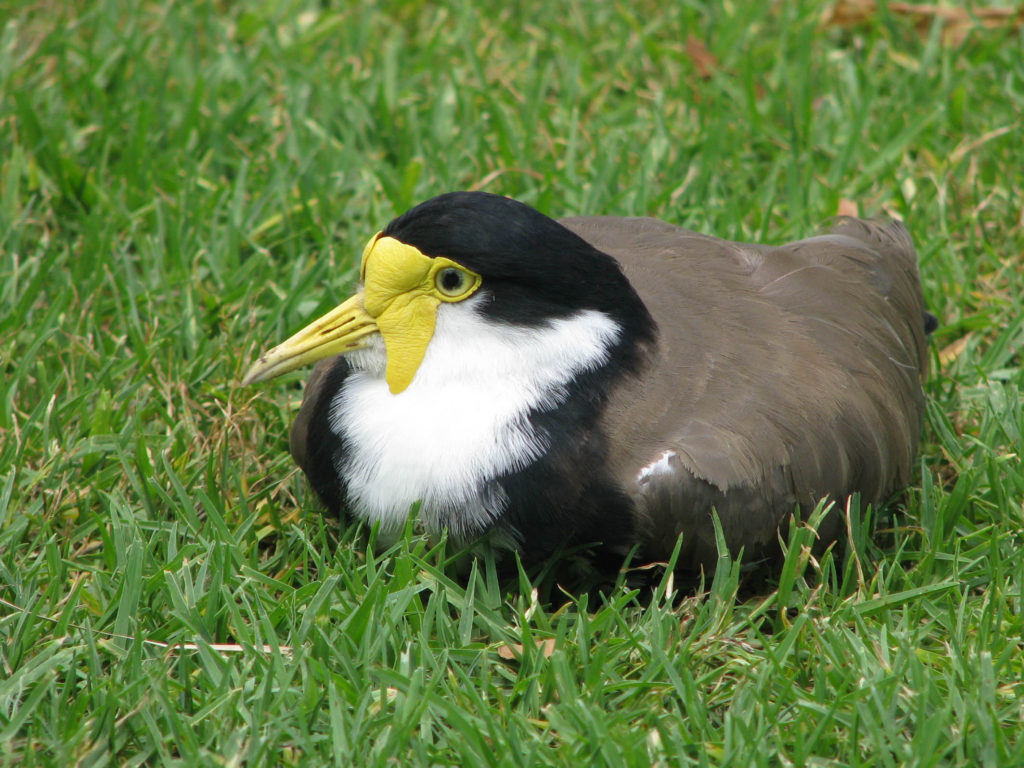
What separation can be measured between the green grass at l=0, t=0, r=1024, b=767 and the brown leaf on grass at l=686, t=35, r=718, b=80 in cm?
4

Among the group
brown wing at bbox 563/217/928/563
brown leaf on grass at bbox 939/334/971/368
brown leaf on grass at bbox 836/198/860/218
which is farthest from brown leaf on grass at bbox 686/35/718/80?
brown wing at bbox 563/217/928/563

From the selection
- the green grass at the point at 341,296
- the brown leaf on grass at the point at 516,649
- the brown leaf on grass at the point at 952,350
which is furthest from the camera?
the brown leaf on grass at the point at 952,350

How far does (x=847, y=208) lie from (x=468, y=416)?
101 inches

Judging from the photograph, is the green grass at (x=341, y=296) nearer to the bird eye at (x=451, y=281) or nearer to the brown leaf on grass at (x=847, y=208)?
the brown leaf on grass at (x=847, y=208)

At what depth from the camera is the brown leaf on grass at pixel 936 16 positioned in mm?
6461

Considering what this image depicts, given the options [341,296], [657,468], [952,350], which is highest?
[341,296]

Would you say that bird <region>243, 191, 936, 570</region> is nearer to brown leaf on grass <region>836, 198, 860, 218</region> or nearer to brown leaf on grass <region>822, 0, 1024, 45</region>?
brown leaf on grass <region>836, 198, 860, 218</region>

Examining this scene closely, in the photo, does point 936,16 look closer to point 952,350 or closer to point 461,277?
point 952,350

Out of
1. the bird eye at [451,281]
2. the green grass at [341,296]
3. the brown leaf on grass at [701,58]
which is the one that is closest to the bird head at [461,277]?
the bird eye at [451,281]

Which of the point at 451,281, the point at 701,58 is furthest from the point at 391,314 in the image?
the point at 701,58

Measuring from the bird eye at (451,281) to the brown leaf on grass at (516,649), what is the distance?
3.12 ft

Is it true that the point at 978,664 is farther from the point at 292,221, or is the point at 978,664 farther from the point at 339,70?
the point at 339,70

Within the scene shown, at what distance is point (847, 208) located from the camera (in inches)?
214

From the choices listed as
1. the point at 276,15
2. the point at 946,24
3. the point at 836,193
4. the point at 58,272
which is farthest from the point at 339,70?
the point at 946,24
